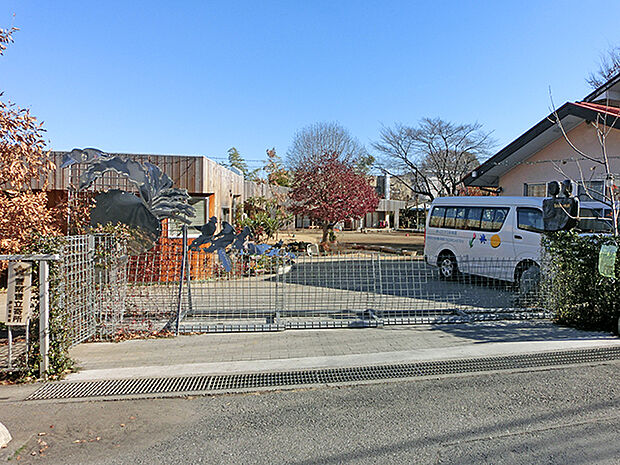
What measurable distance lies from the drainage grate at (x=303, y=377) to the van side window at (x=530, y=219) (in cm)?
458

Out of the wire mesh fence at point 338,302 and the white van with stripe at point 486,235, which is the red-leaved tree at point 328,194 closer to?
the white van with stripe at point 486,235

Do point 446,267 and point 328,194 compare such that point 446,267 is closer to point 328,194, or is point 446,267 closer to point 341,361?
point 341,361

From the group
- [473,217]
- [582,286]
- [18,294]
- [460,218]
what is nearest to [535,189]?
[460,218]

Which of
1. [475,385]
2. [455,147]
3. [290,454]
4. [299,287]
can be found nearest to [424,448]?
[290,454]

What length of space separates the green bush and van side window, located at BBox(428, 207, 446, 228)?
5.30 metres

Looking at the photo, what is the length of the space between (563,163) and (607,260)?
8.97 meters

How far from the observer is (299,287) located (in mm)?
10273

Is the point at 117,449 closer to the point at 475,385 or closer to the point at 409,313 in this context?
the point at 475,385

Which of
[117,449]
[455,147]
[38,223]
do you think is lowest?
[117,449]

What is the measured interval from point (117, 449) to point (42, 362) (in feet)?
6.03

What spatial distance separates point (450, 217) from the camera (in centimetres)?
1223

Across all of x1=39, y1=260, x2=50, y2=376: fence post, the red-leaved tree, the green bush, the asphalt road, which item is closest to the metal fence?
x1=39, y1=260, x2=50, y2=376: fence post

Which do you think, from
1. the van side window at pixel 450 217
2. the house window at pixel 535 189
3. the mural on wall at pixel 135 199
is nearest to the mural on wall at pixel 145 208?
the mural on wall at pixel 135 199

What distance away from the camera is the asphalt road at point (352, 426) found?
3.30 meters
